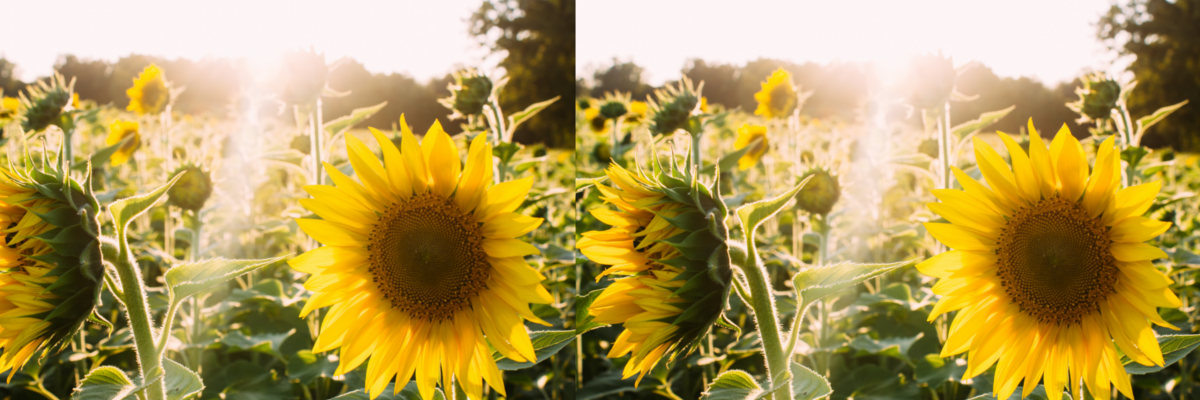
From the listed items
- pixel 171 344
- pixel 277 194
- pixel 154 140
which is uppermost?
pixel 154 140

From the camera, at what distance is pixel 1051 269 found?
3.76ft

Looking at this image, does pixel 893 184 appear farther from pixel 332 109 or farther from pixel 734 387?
pixel 332 109

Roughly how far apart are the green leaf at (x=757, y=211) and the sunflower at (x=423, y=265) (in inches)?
14.4

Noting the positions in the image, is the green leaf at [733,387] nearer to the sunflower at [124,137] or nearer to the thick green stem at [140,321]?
the thick green stem at [140,321]

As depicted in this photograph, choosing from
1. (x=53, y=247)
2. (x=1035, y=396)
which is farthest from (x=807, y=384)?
(x=53, y=247)

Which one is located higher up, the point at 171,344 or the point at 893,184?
the point at 893,184

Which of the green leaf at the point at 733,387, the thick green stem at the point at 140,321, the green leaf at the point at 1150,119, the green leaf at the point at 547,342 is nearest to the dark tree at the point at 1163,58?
the green leaf at the point at 1150,119

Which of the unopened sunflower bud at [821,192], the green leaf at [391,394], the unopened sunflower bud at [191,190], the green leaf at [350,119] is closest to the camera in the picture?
the green leaf at [391,394]

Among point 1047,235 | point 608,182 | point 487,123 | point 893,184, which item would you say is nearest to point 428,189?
point 608,182

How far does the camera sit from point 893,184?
1.93 meters

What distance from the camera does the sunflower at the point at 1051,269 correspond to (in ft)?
3.56

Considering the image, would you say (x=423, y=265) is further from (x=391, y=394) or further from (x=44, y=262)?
(x=44, y=262)

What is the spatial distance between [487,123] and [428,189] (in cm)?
59

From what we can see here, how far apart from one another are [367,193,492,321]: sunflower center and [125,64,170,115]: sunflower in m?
0.93
